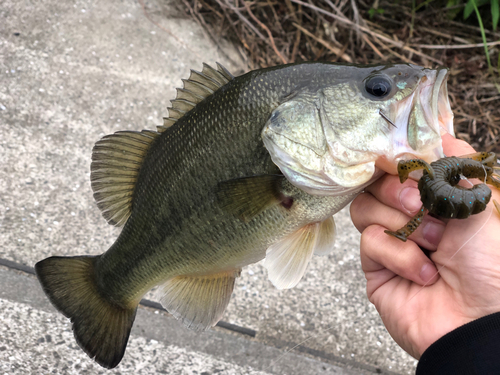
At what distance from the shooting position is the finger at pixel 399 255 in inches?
41.8

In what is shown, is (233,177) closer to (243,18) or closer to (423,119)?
(423,119)

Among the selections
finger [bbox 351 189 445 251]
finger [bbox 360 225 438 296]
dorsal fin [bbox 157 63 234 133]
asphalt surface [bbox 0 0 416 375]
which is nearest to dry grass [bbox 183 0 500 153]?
asphalt surface [bbox 0 0 416 375]

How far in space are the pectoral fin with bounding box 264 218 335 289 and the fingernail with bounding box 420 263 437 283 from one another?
0.27 metres

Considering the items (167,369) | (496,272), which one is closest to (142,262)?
(167,369)

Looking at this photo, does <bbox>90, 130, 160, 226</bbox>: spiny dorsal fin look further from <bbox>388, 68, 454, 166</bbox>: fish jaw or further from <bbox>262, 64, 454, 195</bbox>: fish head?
<bbox>388, 68, 454, 166</bbox>: fish jaw

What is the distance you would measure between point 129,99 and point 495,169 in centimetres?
188

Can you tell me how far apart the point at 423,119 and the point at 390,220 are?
30 cm

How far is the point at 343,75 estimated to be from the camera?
105 cm

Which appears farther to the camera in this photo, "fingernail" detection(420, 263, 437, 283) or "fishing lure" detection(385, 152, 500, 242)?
"fingernail" detection(420, 263, 437, 283)

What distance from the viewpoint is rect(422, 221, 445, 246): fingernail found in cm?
105

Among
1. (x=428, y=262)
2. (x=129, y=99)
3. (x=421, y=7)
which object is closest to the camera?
(x=428, y=262)

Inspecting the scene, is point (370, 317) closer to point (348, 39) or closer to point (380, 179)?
point (380, 179)

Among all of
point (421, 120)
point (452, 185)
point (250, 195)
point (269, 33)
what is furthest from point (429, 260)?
point (269, 33)

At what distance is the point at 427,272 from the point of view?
3.54ft
